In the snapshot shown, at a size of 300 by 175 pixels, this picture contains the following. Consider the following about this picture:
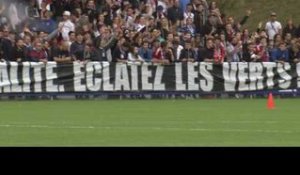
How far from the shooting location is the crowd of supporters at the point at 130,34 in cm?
2627

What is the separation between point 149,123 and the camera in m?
16.8

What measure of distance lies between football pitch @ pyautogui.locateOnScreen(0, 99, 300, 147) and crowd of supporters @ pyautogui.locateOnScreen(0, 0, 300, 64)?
2.22 m

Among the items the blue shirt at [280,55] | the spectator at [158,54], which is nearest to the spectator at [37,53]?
the spectator at [158,54]

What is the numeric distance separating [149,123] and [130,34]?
431 inches

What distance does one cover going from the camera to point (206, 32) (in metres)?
29.8

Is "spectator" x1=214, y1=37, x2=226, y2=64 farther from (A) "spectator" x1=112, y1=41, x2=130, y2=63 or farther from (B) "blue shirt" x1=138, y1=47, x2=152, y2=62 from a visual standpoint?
(A) "spectator" x1=112, y1=41, x2=130, y2=63

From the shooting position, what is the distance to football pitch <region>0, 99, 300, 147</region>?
13.0m

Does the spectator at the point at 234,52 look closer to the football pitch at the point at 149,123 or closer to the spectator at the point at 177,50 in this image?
the spectator at the point at 177,50

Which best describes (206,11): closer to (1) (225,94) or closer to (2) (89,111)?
(1) (225,94)

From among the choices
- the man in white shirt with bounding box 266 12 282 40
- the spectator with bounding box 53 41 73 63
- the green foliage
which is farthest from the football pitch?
the green foliage

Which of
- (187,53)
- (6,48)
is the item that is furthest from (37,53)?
(187,53)
